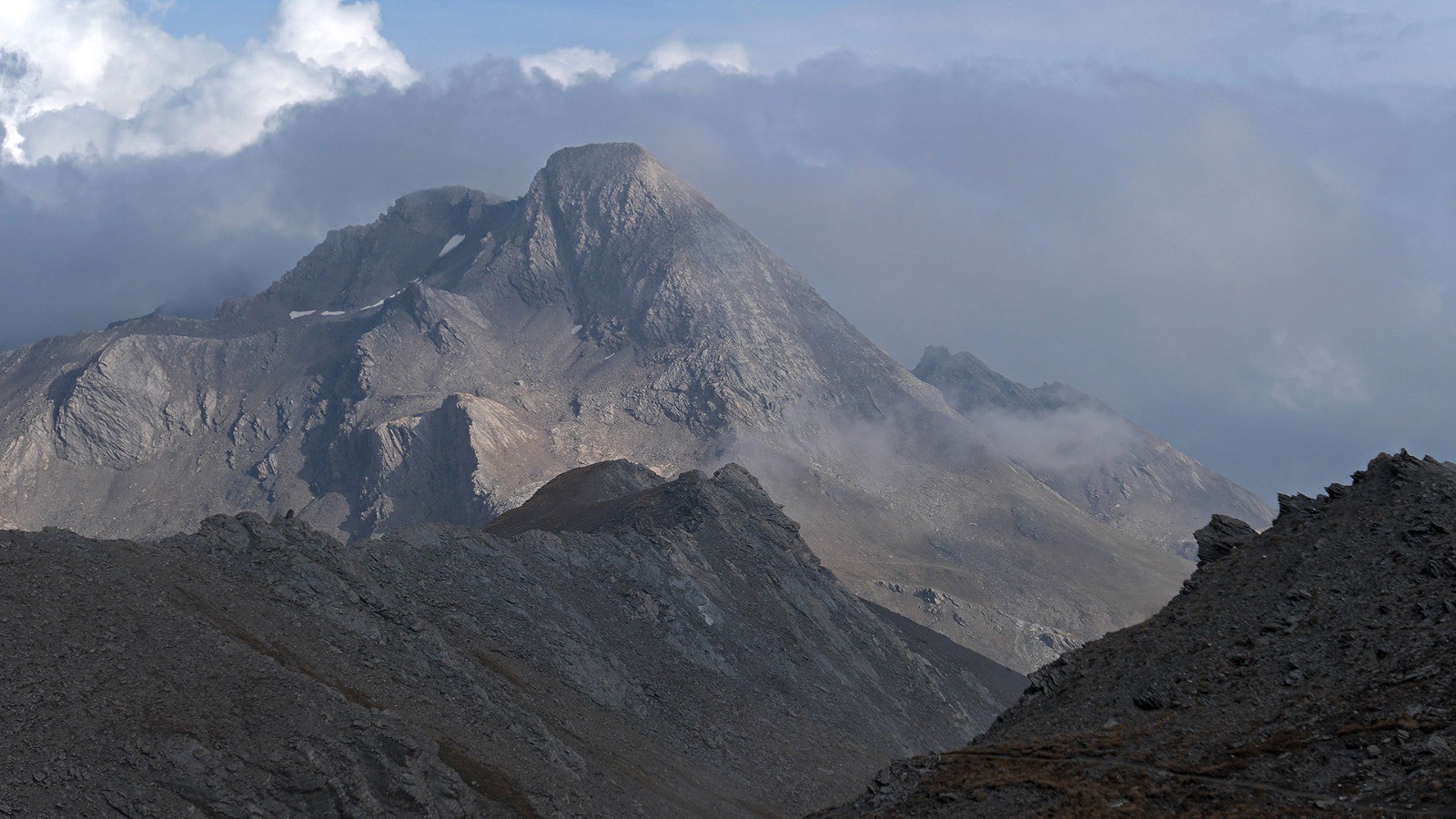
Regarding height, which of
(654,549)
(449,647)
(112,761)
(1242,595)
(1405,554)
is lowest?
(112,761)

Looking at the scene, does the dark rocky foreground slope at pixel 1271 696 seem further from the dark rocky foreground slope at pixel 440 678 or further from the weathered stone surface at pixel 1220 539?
the dark rocky foreground slope at pixel 440 678

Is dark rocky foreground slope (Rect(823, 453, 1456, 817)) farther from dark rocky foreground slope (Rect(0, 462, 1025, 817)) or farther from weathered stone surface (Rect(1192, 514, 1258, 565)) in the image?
dark rocky foreground slope (Rect(0, 462, 1025, 817))

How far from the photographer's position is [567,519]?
581 feet

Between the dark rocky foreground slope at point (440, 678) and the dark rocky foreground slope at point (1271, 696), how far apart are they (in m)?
34.5

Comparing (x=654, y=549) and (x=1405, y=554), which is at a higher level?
(x=1405, y=554)

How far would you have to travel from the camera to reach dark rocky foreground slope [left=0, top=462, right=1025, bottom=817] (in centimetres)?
6912

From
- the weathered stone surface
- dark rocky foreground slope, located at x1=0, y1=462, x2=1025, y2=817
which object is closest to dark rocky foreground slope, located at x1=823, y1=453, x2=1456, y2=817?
the weathered stone surface

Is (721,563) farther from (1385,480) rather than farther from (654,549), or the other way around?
(1385,480)

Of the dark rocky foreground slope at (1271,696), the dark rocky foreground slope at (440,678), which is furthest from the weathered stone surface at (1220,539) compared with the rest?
the dark rocky foreground slope at (440,678)

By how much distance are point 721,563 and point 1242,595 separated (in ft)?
335

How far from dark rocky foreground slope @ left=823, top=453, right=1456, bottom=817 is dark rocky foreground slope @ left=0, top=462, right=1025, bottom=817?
113 feet

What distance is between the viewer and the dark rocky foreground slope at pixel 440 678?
69.1 m

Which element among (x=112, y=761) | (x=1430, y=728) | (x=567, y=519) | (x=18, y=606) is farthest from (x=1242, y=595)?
(x=567, y=519)

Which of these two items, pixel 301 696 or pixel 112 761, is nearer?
pixel 112 761
